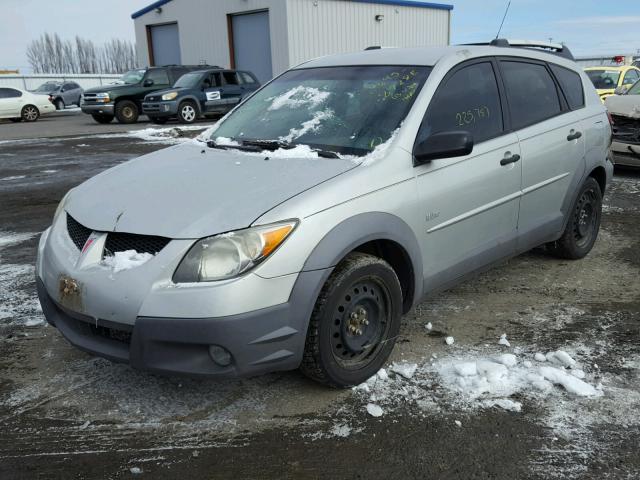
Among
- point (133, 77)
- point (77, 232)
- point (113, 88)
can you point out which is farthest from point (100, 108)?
point (77, 232)

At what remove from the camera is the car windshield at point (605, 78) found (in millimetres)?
15431

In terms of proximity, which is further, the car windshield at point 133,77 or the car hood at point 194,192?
the car windshield at point 133,77

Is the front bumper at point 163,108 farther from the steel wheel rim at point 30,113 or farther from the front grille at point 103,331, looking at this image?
the front grille at point 103,331

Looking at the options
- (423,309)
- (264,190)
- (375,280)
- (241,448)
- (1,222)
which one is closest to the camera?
(241,448)

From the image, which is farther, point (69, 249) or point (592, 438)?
point (69, 249)

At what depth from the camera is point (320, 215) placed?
2834 mm

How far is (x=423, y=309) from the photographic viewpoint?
13.9 feet

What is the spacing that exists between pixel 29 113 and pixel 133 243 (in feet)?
81.7

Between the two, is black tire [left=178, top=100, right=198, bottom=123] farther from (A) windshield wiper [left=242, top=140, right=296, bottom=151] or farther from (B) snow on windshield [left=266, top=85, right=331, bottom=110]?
(A) windshield wiper [left=242, top=140, right=296, bottom=151]

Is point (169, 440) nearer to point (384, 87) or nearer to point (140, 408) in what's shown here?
point (140, 408)

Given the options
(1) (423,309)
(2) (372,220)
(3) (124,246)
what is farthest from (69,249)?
(1) (423,309)

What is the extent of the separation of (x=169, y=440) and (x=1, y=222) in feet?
17.2

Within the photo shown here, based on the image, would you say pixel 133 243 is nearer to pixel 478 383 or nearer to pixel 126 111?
pixel 478 383

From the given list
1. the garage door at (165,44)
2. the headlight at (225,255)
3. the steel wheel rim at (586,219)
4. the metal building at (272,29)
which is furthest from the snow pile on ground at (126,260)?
the garage door at (165,44)
